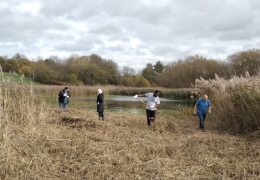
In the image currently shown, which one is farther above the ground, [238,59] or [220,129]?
[238,59]

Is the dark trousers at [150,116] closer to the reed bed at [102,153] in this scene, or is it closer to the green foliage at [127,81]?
the reed bed at [102,153]

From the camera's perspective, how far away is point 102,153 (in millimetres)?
4512

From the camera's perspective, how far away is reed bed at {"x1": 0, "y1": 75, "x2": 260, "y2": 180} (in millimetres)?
3742

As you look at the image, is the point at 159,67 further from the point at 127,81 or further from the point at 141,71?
the point at 127,81

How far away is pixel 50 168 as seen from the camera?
12.4ft

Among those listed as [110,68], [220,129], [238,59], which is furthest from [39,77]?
[220,129]

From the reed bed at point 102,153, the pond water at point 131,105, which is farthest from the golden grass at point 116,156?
the pond water at point 131,105

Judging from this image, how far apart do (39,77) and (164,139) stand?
122ft

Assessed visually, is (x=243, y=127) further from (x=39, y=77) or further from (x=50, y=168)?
(x=39, y=77)

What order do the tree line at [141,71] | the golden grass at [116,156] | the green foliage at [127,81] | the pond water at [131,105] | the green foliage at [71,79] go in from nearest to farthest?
1. the golden grass at [116,156]
2. the pond water at [131,105]
3. the tree line at [141,71]
4. the green foliage at [71,79]
5. the green foliage at [127,81]

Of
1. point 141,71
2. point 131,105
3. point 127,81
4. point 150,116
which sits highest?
point 141,71

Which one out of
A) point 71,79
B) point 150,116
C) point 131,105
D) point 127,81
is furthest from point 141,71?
point 150,116

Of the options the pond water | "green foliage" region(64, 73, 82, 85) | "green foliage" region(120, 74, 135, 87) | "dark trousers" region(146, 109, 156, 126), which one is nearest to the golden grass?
"dark trousers" region(146, 109, 156, 126)

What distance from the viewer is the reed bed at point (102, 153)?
374 centimetres
